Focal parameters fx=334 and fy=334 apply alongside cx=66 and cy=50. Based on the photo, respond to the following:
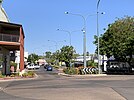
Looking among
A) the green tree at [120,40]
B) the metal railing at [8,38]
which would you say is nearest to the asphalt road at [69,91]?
the metal railing at [8,38]

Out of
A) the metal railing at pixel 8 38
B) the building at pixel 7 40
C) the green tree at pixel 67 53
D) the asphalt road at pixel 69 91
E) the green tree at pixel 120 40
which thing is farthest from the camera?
the green tree at pixel 67 53

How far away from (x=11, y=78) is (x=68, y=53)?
167ft

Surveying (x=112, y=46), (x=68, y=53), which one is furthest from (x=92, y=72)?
(x=68, y=53)

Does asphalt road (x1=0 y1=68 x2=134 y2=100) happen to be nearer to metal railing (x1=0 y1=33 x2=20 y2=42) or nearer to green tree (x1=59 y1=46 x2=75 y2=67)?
metal railing (x1=0 y1=33 x2=20 y2=42)

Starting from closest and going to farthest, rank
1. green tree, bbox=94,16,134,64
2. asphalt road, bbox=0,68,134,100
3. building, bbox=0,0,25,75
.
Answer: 1. asphalt road, bbox=0,68,134,100
2. building, bbox=0,0,25,75
3. green tree, bbox=94,16,134,64

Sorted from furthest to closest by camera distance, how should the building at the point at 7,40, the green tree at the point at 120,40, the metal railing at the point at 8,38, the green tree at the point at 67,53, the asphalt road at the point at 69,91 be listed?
1. the green tree at the point at 67,53
2. the green tree at the point at 120,40
3. the building at the point at 7,40
4. the metal railing at the point at 8,38
5. the asphalt road at the point at 69,91

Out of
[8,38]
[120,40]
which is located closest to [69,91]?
[8,38]

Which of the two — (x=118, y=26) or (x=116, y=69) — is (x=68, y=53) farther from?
(x=118, y=26)

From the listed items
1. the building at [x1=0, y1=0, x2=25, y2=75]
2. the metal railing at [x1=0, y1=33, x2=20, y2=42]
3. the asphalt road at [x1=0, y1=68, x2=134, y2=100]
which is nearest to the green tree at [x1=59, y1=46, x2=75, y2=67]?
the building at [x1=0, y1=0, x2=25, y2=75]

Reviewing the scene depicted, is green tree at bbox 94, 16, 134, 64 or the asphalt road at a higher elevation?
green tree at bbox 94, 16, 134, 64

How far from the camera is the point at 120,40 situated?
177 ft

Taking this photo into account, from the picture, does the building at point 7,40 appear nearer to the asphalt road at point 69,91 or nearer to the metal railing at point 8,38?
the metal railing at point 8,38

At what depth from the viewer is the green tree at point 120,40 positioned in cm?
5300

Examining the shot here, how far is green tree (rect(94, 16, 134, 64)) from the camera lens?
174 feet
